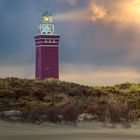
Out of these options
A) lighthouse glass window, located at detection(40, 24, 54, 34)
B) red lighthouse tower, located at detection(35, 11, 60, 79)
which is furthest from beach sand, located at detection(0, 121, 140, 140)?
lighthouse glass window, located at detection(40, 24, 54, 34)

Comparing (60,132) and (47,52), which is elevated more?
(47,52)

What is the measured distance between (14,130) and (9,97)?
7488 millimetres

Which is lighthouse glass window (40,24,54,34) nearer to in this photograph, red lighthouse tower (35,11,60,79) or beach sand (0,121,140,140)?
red lighthouse tower (35,11,60,79)

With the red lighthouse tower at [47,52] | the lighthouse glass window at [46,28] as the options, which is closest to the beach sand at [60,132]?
the red lighthouse tower at [47,52]

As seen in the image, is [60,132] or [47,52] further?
[47,52]

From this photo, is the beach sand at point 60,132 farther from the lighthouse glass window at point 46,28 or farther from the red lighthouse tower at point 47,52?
the lighthouse glass window at point 46,28

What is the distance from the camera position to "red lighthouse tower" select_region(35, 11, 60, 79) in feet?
191

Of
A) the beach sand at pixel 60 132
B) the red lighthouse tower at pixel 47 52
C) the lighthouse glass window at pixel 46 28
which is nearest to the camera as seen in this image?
the beach sand at pixel 60 132

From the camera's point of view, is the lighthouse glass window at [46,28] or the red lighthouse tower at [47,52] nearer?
the red lighthouse tower at [47,52]

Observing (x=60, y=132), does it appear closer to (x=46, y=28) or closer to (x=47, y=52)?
(x=47, y=52)

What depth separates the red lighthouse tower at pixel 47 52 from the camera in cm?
5823

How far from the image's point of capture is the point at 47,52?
2347 inches

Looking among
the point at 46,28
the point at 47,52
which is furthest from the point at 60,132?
the point at 46,28

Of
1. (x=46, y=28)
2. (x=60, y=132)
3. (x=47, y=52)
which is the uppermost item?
(x=46, y=28)
